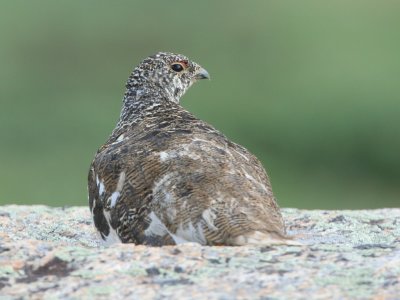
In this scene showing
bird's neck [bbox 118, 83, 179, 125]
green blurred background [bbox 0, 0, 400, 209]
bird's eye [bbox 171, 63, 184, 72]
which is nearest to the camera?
bird's neck [bbox 118, 83, 179, 125]

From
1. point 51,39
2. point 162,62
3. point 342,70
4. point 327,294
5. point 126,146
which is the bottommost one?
point 327,294

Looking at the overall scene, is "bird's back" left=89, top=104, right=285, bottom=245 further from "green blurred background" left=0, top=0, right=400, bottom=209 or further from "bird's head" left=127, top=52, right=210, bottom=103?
"green blurred background" left=0, top=0, right=400, bottom=209

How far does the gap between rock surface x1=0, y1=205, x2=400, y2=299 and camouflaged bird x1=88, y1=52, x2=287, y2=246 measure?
347mm

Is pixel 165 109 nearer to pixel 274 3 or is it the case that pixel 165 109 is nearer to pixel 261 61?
pixel 261 61

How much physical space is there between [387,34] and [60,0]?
314 inches

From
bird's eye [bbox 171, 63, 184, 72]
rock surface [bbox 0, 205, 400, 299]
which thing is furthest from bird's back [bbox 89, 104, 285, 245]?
bird's eye [bbox 171, 63, 184, 72]

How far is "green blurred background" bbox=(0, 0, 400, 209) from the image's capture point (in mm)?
18281

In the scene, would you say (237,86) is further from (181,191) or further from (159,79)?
(181,191)

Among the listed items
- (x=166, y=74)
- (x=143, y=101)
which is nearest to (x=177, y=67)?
(x=166, y=74)

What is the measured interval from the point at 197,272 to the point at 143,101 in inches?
138

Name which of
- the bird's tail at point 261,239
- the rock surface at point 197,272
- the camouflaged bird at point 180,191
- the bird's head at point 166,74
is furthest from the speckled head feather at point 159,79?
the rock surface at point 197,272

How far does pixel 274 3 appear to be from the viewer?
29.5m

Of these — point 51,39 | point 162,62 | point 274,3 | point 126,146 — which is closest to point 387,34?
point 274,3

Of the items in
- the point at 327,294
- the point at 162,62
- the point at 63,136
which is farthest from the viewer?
the point at 63,136
